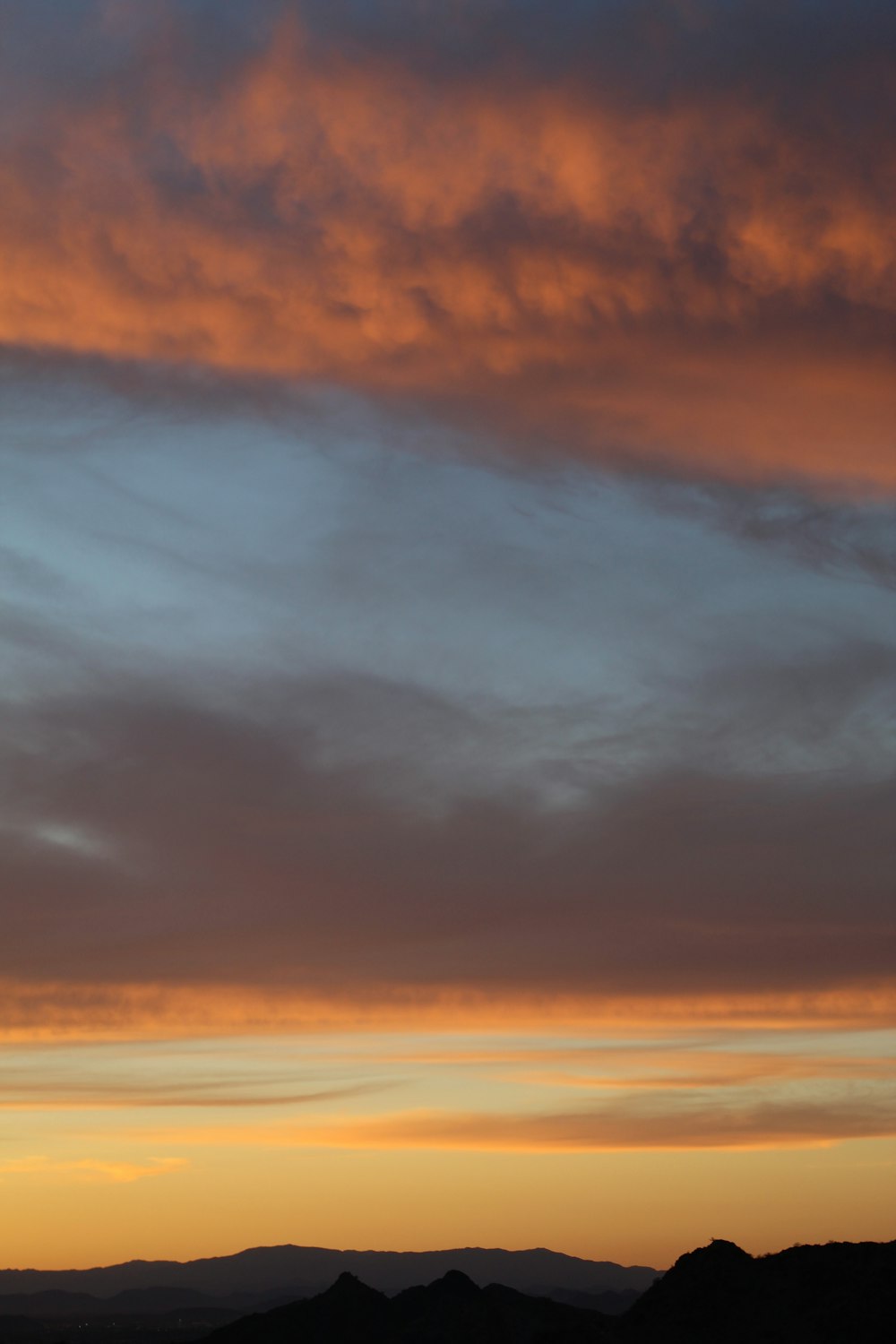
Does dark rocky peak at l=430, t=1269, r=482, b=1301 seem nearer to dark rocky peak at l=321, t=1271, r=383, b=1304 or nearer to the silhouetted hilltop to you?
dark rocky peak at l=321, t=1271, r=383, b=1304

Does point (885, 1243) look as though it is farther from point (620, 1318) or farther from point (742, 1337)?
point (620, 1318)

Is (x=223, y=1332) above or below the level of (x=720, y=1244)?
below

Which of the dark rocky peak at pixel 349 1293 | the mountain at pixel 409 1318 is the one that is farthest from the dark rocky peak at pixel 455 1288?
the dark rocky peak at pixel 349 1293

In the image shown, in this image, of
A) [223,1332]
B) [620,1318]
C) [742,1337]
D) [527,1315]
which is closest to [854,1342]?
[742,1337]

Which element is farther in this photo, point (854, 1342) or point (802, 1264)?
point (802, 1264)

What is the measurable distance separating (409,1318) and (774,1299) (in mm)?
46162

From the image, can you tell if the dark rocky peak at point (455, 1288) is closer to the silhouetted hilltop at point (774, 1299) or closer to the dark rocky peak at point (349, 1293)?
the dark rocky peak at point (349, 1293)

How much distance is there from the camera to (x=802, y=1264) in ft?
292

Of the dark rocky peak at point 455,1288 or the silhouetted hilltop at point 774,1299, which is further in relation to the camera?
the dark rocky peak at point 455,1288

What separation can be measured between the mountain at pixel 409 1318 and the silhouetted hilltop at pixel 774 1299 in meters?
24.6

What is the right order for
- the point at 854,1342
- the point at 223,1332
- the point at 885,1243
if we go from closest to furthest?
the point at 854,1342
the point at 885,1243
the point at 223,1332

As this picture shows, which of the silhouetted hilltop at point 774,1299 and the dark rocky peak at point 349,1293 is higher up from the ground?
the silhouetted hilltop at point 774,1299

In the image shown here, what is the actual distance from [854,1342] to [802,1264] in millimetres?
8357

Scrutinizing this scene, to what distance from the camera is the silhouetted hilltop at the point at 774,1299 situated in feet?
272
